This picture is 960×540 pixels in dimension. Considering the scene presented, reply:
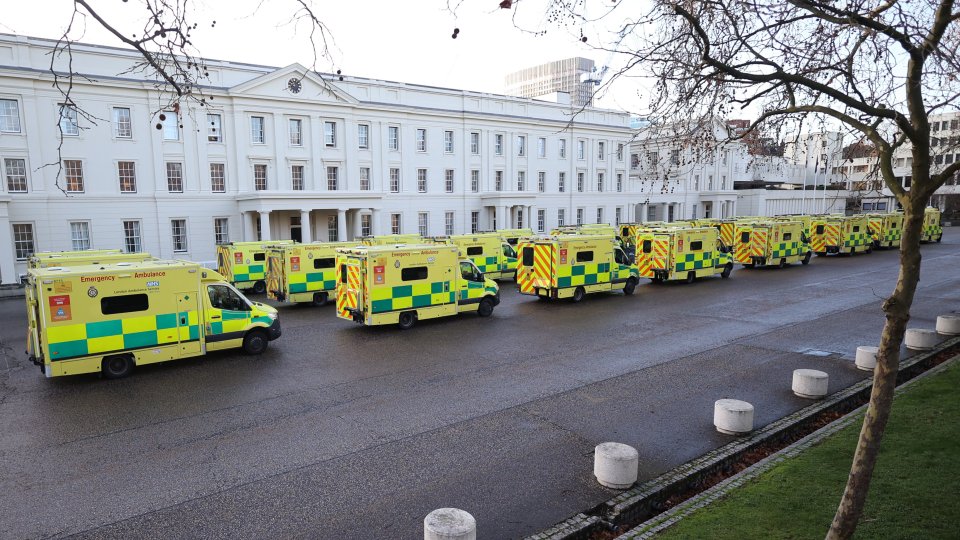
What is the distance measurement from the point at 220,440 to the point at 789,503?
8094 millimetres

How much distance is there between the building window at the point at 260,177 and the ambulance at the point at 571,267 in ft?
78.0

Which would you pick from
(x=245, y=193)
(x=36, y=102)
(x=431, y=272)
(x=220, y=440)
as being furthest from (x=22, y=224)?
(x=220, y=440)

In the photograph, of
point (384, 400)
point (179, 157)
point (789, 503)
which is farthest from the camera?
point (179, 157)

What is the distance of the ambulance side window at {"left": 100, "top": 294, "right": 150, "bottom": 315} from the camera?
12852mm

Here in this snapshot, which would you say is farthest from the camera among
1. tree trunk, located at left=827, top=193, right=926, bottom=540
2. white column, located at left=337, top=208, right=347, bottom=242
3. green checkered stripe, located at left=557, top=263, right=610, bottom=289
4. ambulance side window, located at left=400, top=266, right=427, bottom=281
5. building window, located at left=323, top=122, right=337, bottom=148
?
building window, located at left=323, top=122, right=337, bottom=148

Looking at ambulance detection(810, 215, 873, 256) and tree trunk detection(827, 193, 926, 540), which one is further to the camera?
ambulance detection(810, 215, 873, 256)

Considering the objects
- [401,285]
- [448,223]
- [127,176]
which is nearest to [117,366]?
[401,285]

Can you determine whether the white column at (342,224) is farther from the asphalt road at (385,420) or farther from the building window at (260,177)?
the asphalt road at (385,420)

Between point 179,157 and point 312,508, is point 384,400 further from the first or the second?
point 179,157

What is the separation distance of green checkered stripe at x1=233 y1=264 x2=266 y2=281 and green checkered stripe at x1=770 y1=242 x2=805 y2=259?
26925 millimetres

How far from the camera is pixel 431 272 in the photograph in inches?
737

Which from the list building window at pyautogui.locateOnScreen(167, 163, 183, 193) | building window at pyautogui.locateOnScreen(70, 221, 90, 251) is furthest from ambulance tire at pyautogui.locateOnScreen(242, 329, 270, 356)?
building window at pyautogui.locateOnScreen(167, 163, 183, 193)

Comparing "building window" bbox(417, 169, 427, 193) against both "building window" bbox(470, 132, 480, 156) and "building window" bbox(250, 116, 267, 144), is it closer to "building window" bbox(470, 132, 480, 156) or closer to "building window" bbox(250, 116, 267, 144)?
"building window" bbox(470, 132, 480, 156)

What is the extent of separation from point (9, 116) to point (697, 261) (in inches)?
1438
